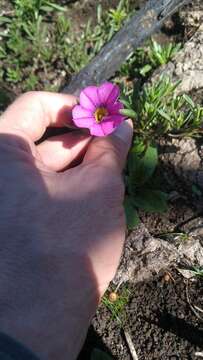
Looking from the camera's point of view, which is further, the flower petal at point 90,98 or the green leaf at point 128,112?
the green leaf at point 128,112

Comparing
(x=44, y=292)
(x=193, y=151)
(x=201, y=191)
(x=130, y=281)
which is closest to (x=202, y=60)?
(x=193, y=151)

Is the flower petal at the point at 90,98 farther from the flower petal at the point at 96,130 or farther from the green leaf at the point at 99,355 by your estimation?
the green leaf at the point at 99,355

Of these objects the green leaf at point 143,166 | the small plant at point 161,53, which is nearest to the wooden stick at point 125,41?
the small plant at point 161,53

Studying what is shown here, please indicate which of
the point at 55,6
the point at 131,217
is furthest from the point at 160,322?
the point at 55,6

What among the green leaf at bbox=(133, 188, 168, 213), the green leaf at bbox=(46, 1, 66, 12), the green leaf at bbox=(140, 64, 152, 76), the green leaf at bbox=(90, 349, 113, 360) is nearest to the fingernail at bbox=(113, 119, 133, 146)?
the green leaf at bbox=(133, 188, 168, 213)

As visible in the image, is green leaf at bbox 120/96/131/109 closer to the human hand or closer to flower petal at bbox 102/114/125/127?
flower petal at bbox 102/114/125/127

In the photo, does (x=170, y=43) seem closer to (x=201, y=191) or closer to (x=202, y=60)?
(x=202, y=60)
